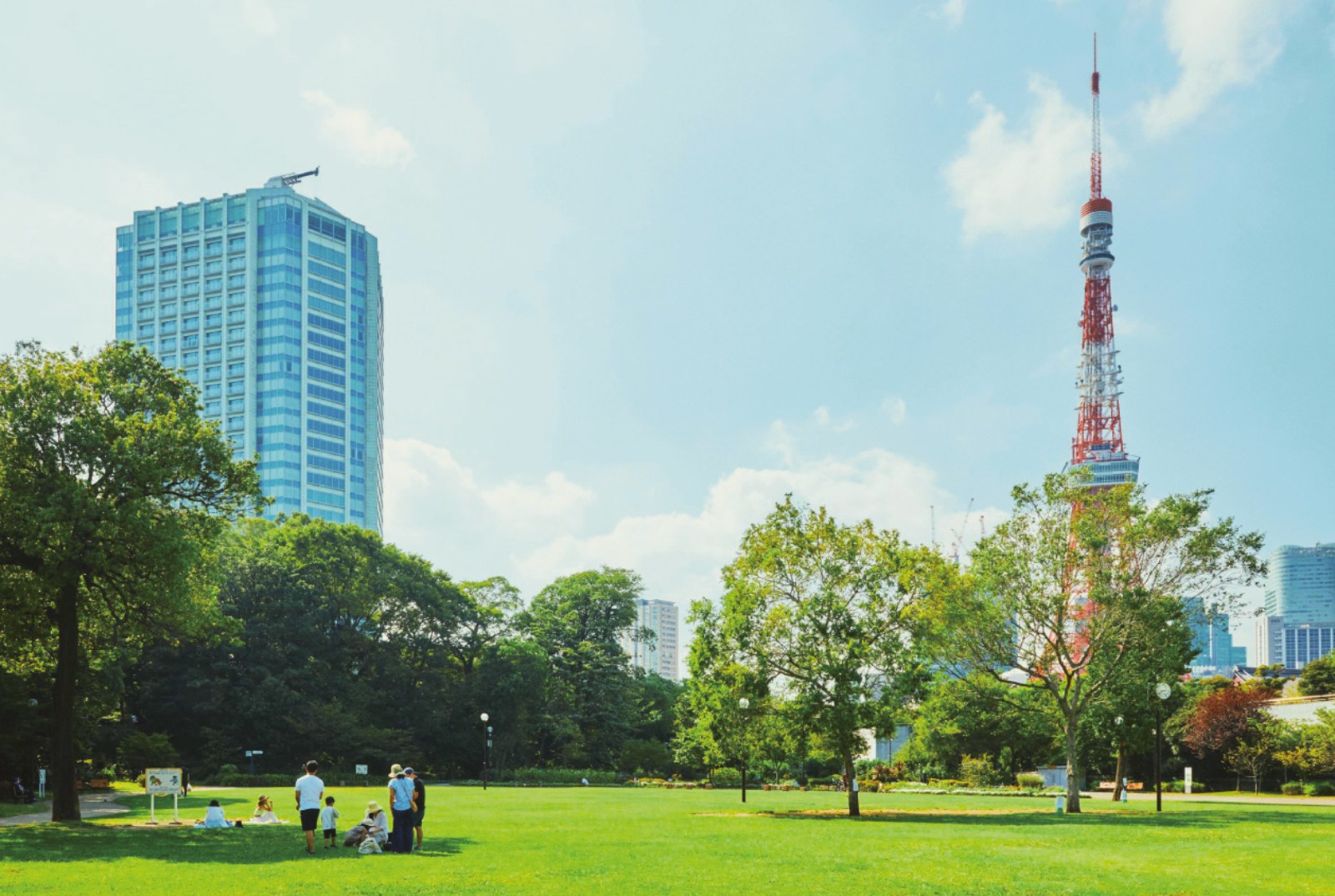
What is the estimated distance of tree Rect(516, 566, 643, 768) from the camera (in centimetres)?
7719

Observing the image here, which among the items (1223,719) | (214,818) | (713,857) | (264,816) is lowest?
(1223,719)

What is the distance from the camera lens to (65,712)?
27.3 m

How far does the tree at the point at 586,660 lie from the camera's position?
77188 mm

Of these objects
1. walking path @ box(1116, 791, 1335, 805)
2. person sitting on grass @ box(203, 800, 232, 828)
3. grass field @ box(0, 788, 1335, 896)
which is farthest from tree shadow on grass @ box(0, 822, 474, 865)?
walking path @ box(1116, 791, 1335, 805)

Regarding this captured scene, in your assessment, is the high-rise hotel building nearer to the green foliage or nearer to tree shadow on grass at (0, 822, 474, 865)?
the green foliage

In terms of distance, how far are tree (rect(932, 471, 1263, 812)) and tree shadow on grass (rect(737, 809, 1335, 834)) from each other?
3.63m

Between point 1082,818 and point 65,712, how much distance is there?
1151 inches

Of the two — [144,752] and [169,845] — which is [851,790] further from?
[144,752]

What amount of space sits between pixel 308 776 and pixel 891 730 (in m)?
19.0

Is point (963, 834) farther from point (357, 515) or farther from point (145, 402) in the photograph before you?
point (357, 515)

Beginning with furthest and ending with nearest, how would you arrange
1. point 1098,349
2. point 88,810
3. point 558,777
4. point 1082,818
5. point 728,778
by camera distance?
point 1098,349, point 558,777, point 728,778, point 88,810, point 1082,818

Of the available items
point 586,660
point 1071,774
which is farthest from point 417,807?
point 586,660

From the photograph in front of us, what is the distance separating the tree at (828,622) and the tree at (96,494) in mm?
16212

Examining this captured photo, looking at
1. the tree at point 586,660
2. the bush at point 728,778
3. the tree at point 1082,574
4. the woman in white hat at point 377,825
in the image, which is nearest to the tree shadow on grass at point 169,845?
the woman in white hat at point 377,825
